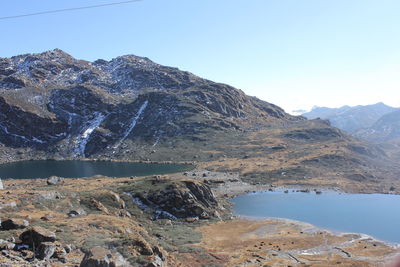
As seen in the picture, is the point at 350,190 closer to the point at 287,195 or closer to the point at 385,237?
the point at 287,195

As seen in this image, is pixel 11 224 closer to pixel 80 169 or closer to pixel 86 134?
pixel 80 169

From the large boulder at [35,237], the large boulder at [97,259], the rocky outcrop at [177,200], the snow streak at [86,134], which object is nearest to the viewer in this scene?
the large boulder at [97,259]

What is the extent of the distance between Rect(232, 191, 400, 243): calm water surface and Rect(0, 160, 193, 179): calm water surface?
161ft

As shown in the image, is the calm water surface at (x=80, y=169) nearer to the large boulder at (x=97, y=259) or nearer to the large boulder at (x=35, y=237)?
the large boulder at (x=35, y=237)

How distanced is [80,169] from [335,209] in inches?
3879

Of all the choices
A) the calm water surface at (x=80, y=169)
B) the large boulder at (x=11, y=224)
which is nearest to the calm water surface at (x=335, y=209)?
the calm water surface at (x=80, y=169)

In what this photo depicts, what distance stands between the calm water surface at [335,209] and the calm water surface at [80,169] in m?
49.2

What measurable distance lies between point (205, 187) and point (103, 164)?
9051 cm

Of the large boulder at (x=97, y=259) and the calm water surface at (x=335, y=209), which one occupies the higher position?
the large boulder at (x=97, y=259)

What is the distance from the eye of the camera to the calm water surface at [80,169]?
12476 centimetres

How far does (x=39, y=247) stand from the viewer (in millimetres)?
27312

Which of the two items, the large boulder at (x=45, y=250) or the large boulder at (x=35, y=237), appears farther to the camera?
the large boulder at (x=35, y=237)

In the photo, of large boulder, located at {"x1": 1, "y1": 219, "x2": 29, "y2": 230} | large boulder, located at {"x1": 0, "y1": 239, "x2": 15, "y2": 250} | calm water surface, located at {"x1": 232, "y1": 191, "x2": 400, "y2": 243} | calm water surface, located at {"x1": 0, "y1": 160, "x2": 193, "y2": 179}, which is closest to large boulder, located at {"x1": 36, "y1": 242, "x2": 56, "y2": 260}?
large boulder, located at {"x1": 0, "y1": 239, "x2": 15, "y2": 250}

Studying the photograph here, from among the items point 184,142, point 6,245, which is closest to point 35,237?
point 6,245
